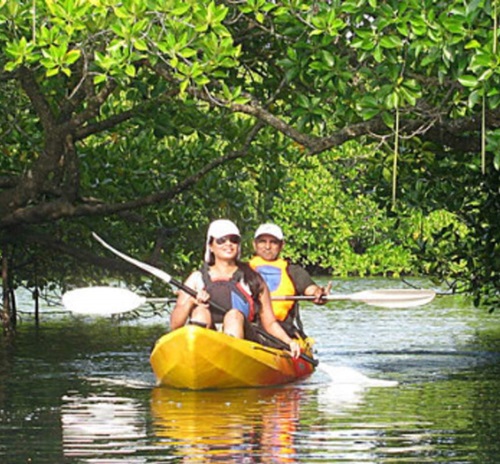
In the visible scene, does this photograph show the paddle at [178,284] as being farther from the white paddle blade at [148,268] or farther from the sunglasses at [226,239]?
the sunglasses at [226,239]

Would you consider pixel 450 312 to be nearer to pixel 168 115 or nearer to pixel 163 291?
pixel 163 291

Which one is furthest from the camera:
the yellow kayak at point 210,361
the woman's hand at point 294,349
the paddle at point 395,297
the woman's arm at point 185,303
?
the paddle at point 395,297

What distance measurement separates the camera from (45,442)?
1228 cm

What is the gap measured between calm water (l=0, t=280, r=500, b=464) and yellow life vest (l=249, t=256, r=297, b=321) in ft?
2.73

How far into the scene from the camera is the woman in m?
16.0

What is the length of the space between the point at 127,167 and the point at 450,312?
15411 mm

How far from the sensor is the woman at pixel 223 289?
52.5ft

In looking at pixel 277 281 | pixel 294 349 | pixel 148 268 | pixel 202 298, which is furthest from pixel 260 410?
pixel 277 281

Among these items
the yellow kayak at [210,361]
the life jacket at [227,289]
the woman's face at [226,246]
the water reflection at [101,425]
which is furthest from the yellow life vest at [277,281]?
the water reflection at [101,425]

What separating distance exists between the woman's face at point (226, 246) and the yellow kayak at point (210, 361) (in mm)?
773

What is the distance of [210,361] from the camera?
15.8 metres

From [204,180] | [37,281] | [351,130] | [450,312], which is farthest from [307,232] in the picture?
[351,130]

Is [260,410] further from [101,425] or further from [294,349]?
[294,349]

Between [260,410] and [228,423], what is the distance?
4.03 feet
